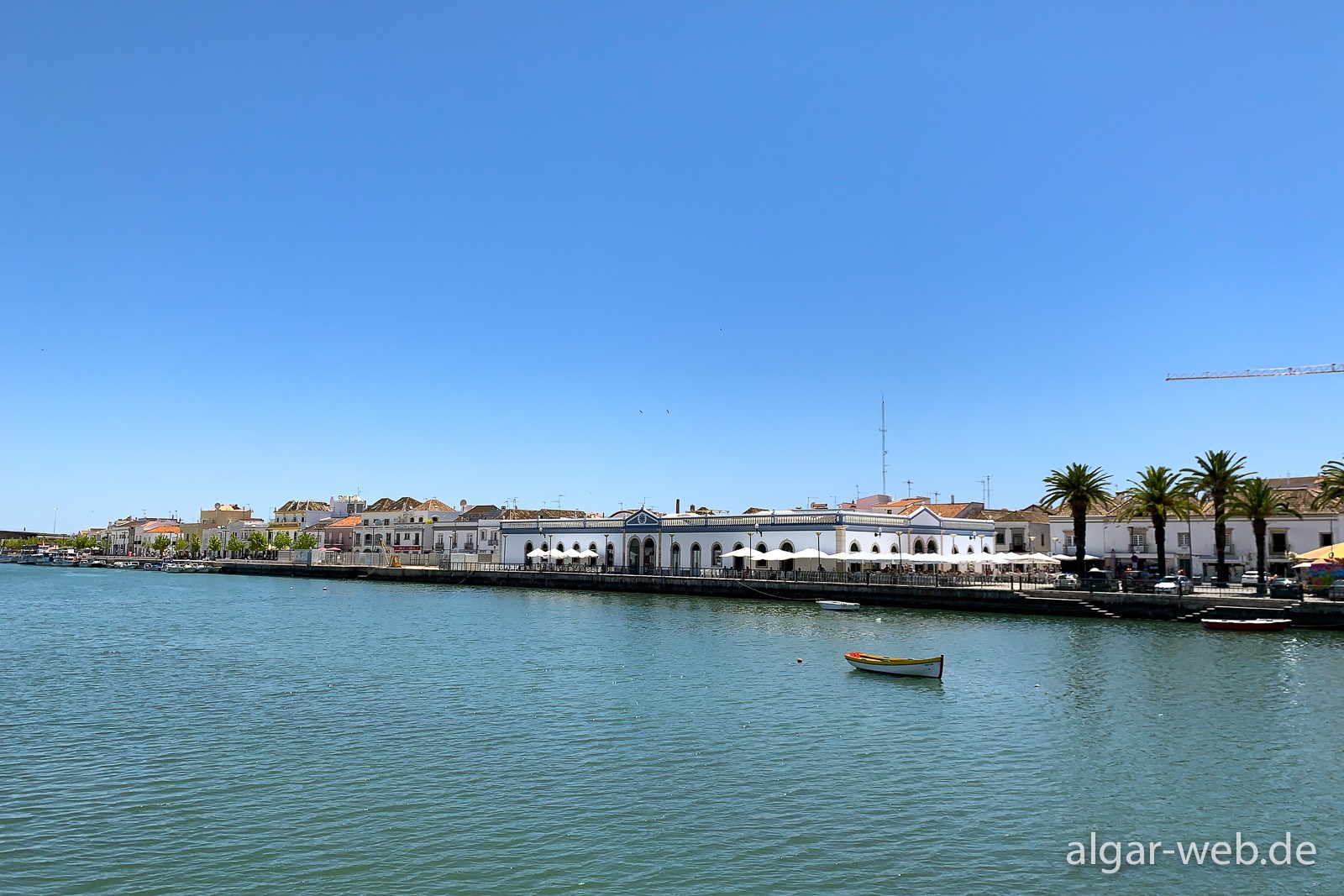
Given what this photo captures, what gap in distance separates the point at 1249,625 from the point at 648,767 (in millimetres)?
37603

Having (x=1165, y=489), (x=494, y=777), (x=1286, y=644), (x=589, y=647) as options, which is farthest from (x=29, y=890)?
(x=1165, y=489)

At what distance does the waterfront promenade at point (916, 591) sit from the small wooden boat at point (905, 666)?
1041 inches

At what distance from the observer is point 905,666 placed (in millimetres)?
32219

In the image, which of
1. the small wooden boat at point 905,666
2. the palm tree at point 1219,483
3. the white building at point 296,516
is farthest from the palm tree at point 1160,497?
the white building at point 296,516

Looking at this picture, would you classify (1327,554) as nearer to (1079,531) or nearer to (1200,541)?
(1079,531)

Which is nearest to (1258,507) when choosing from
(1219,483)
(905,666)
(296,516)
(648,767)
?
(1219,483)

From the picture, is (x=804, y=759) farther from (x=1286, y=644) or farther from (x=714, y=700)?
(x=1286, y=644)

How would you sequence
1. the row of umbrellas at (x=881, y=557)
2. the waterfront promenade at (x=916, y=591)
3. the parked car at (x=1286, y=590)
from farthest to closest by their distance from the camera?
the row of umbrellas at (x=881, y=557) → the waterfront promenade at (x=916, y=591) → the parked car at (x=1286, y=590)

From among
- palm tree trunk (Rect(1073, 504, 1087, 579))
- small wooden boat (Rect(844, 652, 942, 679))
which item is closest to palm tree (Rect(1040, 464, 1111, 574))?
palm tree trunk (Rect(1073, 504, 1087, 579))

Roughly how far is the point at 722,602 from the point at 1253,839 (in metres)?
52.0

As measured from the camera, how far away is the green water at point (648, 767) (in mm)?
14516

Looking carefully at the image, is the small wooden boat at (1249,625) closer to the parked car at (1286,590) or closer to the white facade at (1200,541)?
the parked car at (1286,590)

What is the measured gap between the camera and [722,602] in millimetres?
67688

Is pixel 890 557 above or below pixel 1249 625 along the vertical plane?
above
